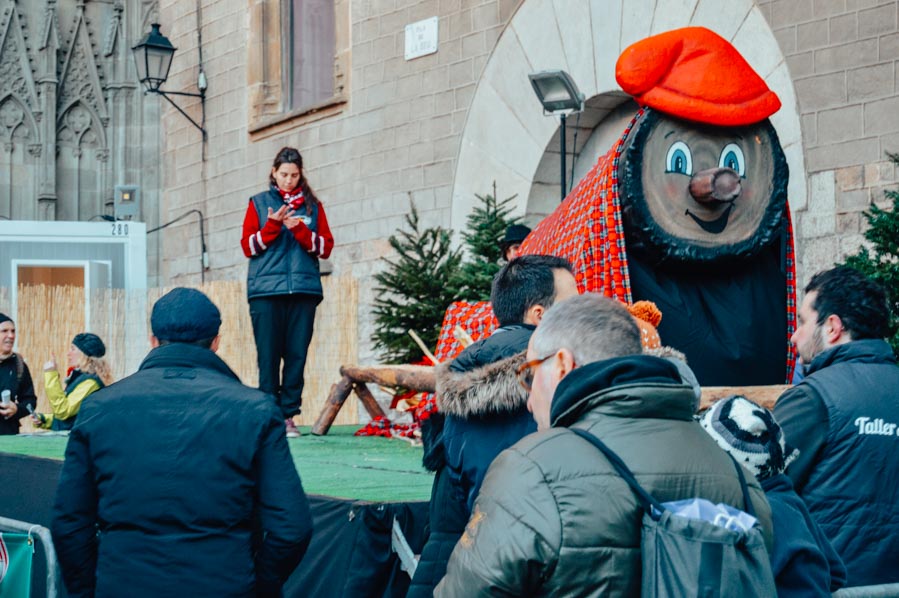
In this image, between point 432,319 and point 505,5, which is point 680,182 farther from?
point 505,5

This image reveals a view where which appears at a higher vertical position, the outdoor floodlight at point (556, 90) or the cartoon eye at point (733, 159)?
the outdoor floodlight at point (556, 90)

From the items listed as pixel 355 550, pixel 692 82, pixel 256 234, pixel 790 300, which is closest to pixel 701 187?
pixel 692 82

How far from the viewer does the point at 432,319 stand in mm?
10758

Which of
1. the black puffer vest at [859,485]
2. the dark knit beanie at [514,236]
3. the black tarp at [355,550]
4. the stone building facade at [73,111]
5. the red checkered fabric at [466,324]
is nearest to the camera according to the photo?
the black puffer vest at [859,485]

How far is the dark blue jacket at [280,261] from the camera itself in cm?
810

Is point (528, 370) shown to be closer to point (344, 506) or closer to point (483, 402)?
point (483, 402)

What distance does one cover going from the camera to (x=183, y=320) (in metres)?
3.99

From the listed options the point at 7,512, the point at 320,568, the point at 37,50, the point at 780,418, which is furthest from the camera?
the point at 37,50

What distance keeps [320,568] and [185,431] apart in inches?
67.1

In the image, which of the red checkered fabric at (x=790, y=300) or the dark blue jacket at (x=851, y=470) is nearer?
the dark blue jacket at (x=851, y=470)

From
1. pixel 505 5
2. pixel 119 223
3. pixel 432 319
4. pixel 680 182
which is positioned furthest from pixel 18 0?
pixel 680 182

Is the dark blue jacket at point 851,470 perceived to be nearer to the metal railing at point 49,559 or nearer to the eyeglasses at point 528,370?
the eyeglasses at point 528,370

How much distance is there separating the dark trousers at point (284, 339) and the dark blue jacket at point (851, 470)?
4617 mm

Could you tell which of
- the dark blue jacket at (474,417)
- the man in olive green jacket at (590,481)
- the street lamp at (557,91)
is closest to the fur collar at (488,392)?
the dark blue jacket at (474,417)
